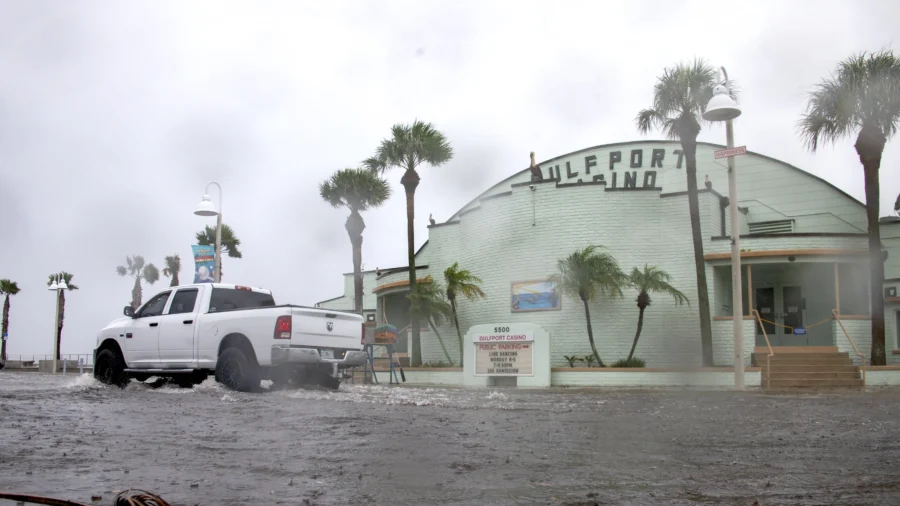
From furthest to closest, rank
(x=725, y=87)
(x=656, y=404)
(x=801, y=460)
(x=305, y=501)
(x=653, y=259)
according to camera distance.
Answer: (x=653, y=259)
(x=725, y=87)
(x=656, y=404)
(x=801, y=460)
(x=305, y=501)

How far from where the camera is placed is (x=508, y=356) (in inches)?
805

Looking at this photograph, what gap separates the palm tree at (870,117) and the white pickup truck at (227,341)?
13.2m

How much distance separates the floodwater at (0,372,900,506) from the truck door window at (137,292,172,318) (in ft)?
12.7

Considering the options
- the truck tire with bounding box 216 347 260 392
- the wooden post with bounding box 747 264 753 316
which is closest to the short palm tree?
the wooden post with bounding box 747 264 753 316

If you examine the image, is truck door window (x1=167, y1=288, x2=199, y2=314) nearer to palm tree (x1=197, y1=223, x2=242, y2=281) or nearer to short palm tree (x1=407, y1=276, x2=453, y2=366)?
short palm tree (x1=407, y1=276, x2=453, y2=366)

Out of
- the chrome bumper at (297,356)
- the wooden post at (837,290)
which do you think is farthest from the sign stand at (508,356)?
the wooden post at (837,290)

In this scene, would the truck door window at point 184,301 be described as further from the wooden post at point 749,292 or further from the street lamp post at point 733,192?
the wooden post at point 749,292

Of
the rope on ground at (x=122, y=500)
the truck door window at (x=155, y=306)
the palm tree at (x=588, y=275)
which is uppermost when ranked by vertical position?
the palm tree at (x=588, y=275)

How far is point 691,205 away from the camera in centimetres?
2086

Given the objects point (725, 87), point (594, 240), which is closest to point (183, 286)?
point (725, 87)

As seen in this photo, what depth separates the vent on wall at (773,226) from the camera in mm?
27844

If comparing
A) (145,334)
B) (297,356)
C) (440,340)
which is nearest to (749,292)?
(440,340)

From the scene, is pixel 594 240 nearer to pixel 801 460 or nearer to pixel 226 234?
pixel 801 460

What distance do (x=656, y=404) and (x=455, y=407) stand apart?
2939 millimetres
